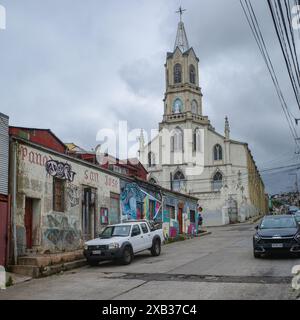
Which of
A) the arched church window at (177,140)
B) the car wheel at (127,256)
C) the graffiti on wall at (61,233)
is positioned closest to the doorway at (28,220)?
the graffiti on wall at (61,233)

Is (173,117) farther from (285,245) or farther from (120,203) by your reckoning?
(285,245)

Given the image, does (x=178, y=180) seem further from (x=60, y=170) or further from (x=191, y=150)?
(x=60, y=170)

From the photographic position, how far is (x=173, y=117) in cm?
6669

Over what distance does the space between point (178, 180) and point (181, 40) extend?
73.7 feet

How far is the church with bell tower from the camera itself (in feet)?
208

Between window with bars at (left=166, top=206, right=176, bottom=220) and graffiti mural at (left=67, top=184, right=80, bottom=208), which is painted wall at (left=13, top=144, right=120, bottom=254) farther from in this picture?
window with bars at (left=166, top=206, right=176, bottom=220)

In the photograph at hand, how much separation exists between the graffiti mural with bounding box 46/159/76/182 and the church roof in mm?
52765

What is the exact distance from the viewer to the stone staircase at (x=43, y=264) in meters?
15.0

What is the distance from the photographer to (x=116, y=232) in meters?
18.2

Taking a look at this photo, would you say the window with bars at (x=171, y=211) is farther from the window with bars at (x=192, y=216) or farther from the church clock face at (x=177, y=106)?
the church clock face at (x=177, y=106)

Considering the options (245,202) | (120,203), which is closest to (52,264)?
(120,203)

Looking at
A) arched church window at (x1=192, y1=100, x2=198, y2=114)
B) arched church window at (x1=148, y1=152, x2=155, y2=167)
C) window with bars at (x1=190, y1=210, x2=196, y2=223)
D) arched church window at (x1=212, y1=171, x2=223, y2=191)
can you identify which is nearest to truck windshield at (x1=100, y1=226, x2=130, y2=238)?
window with bars at (x1=190, y1=210, x2=196, y2=223)

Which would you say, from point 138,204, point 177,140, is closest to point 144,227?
point 138,204
